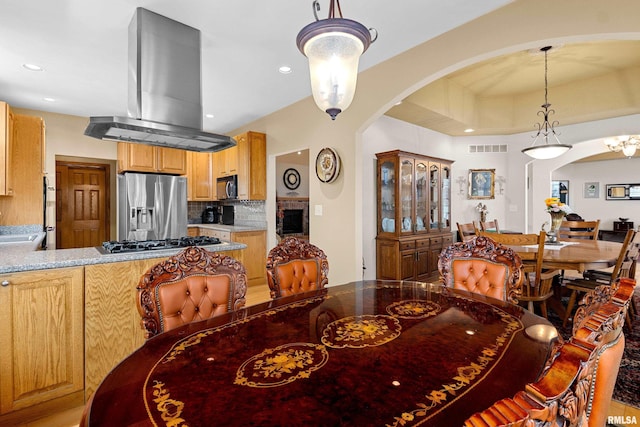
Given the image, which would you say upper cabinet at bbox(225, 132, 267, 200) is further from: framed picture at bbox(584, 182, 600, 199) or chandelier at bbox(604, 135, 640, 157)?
framed picture at bbox(584, 182, 600, 199)

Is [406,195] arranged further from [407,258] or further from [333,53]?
[333,53]

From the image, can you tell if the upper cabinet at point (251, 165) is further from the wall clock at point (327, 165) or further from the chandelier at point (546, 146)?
the chandelier at point (546, 146)

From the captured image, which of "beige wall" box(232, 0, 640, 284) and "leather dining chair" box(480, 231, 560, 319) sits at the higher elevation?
"beige wall" box(232, 0, 640, 284)

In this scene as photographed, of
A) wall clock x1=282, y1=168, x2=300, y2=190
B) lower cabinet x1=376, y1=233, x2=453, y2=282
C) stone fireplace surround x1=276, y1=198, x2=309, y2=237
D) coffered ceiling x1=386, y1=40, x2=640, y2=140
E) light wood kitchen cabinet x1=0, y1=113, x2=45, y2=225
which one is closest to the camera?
light wood kitchen cabinet x1=0, y1=113, x2=45, y2=225

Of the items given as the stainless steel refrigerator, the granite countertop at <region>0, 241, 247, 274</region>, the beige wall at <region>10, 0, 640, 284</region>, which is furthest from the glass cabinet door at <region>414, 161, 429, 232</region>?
the stainless steel refrigerator

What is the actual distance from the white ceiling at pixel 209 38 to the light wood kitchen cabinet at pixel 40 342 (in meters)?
1.90

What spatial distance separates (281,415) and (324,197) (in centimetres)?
324

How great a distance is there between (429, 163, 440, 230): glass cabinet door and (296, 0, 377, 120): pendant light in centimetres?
372

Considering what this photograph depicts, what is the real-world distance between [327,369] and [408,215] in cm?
395

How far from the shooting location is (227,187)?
5137 millimetres

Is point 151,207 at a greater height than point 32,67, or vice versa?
point 32,67

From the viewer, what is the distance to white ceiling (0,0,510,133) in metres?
2.27

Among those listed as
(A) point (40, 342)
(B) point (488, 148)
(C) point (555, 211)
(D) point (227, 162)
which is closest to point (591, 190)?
(B) point (488, 148)

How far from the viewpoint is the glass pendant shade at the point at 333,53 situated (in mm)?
1343
